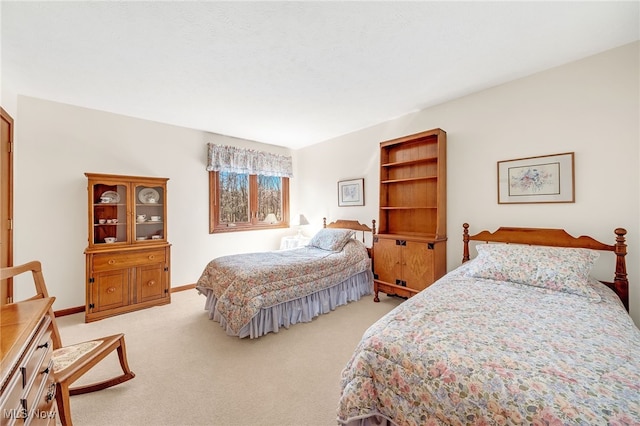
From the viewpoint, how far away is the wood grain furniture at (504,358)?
2.97 feet

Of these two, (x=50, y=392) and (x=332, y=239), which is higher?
(x=332, y=239)

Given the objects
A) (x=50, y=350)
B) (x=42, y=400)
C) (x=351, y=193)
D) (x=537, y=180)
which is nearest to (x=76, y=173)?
(x=50, y=350)

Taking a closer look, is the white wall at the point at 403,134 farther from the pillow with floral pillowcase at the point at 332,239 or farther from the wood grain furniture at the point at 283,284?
the wood grain furniture at the point at 283,284

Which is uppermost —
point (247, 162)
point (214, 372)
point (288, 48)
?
point (288, 48)

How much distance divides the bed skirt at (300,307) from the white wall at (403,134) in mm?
1034

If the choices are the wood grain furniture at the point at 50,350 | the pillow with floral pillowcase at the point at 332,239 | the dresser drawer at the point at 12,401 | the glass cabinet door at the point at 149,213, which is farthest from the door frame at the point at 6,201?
the pillow with floral pillowcase at the point at 332,239

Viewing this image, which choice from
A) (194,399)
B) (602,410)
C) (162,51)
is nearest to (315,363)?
(194,399)

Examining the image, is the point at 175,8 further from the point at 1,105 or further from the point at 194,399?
the point at 194,399

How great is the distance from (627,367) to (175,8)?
118 inches

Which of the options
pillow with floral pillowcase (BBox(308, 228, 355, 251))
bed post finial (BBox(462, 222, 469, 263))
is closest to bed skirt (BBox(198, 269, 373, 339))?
pillow with floral pillowcase (BBox(308, 228, 355, 251))

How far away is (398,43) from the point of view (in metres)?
2.07

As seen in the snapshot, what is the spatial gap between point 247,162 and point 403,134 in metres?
2.69

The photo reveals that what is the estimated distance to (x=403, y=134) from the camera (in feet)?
12.1

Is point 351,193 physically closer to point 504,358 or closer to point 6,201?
A: point 504,358
